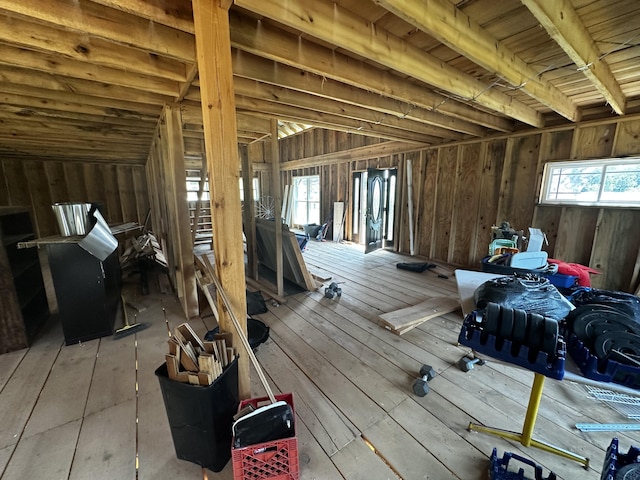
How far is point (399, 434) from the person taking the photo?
4.69ft

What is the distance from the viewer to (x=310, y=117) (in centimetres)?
317

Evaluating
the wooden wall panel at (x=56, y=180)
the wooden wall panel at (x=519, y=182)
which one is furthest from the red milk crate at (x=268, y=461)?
the wooden wall panel at (x=56, y=180)

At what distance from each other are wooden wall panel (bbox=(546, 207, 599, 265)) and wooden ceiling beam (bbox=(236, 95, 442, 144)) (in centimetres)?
242

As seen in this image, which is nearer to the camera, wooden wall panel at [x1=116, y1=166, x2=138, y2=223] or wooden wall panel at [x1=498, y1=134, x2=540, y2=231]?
wooden wall panel at [x1=498, y1=134, x2=540, y2=231]

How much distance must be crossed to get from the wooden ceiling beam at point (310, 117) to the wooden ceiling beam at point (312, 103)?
21 centimetres

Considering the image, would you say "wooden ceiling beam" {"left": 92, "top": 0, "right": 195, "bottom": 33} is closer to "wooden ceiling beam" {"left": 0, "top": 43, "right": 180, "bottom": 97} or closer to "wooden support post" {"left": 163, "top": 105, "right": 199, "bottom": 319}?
"wooden ceiling beam" {"left": 0, "top": 43, "right": 180, "bottom": 97}

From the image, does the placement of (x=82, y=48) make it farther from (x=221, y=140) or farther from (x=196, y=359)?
(x=196, y=359)

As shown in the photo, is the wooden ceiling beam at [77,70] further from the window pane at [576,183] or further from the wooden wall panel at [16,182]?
the wooden wall panel at [16,182]

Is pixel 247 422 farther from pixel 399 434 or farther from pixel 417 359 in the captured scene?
pixel 417 359

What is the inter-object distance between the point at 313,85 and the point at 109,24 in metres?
1.41

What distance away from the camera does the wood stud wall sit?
312 centimetres

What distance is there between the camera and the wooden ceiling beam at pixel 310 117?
2656 mm

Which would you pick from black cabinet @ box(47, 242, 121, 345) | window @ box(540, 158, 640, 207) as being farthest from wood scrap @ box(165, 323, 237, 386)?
window @ box(540, 158, 640, 207)

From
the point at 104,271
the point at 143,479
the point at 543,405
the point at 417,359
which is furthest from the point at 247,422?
the point at 104,271
